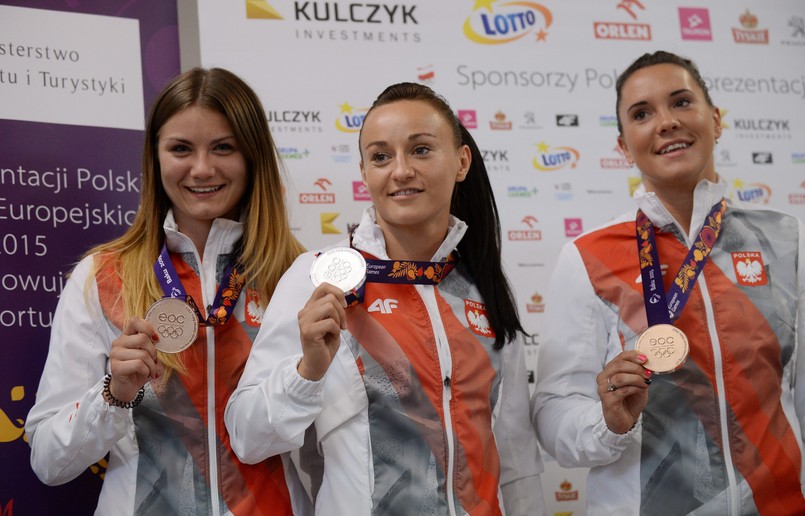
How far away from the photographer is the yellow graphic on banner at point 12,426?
3287 millimetres

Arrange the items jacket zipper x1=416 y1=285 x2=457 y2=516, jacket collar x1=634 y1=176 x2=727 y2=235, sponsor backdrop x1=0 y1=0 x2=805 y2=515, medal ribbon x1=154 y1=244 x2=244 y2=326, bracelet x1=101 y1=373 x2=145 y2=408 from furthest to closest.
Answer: sponsor backdrop x1=0 y1=0 x2=805 y2=515 < jacket collar x1=634 y1=176 x2=727 y2=235 < medal ribbon x1=154 y1=244 x2=244 y2=326 < jacket zipper x1=416 y1=285 x2=457 y2=516 < bracelet x1=101 y1=373 x2=145 y2=408

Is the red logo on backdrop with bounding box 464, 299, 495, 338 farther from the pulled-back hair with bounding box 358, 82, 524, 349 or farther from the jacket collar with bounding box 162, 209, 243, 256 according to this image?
the jacket collar with bounding box 162, 209, 243, 256

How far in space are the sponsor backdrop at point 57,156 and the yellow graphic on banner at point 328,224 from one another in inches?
31.6

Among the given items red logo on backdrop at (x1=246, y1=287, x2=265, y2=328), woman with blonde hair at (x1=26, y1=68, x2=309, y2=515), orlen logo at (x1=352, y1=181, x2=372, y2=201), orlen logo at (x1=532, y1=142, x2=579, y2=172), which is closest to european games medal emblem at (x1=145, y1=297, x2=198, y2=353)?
woman with blonde hair at (x1=26, y1=68, x2=309, y2=515)

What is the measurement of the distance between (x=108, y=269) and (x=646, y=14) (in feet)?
9.80

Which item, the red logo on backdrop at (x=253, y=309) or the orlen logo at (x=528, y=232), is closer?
the red logo on backdrop at (x=253, y=309)

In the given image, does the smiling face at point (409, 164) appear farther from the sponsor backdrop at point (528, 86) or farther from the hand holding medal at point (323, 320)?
the sponsor backdrop at point (528, 86)

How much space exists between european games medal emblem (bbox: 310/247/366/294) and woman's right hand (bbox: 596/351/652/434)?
83cm

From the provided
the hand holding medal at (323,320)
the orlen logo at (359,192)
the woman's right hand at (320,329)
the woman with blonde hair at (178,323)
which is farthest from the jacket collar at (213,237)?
the orlen logo at (359,192)

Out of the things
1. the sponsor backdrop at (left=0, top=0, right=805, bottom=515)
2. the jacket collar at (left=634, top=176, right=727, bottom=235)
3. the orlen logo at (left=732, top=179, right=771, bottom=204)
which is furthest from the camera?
the orlen logo at (left=732, top=179, right=771, bottom=204)

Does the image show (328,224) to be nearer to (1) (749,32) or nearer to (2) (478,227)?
(2) (478,227)

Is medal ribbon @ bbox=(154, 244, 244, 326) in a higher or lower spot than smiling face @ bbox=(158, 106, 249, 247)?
lower

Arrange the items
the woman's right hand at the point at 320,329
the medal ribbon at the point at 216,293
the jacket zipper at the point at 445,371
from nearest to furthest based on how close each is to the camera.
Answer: the woman's right hand at the point at 320,329 < the jacket zipper at the point at 445,371 < the medal ribbon at the point at 216,293

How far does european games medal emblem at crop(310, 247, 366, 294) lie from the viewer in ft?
8.70
